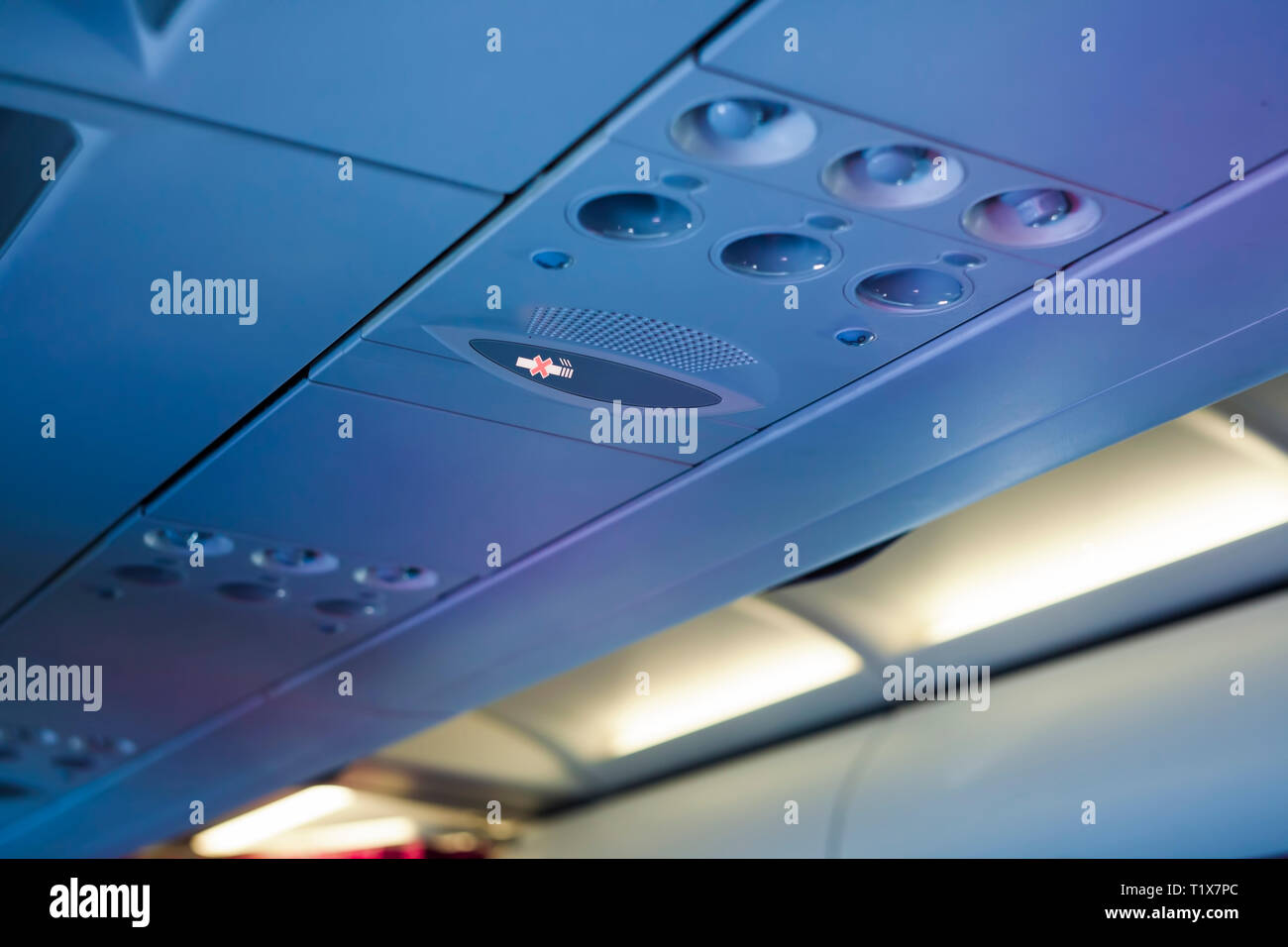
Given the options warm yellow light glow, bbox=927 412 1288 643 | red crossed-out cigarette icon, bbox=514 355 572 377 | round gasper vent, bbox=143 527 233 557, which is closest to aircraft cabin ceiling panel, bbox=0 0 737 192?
red crossed-out cigarette icon, bbox=514 355 572 377

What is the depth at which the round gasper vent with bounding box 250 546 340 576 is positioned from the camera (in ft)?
12.5

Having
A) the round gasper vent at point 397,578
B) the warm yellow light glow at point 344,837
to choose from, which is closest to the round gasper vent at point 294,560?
the round gasper vent at point 397,578

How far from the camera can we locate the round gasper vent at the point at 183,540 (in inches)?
143

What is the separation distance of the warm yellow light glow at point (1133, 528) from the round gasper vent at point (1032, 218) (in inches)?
86.3

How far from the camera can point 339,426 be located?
3.01 m

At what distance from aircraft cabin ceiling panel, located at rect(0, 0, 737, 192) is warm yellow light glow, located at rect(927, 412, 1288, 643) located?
9.90 ft

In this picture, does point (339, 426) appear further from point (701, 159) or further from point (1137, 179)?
point (1137, 179)

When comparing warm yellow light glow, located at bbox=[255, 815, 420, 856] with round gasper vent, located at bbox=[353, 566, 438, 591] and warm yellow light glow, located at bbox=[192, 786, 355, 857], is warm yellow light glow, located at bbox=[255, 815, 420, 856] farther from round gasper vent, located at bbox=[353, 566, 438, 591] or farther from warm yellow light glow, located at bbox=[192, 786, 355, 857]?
round gasper vent, located at bbox=[353, 566, 438, 591]

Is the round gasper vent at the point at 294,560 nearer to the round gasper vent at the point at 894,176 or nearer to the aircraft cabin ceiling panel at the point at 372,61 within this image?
the aircraft cabin ceiling panel at the point at 372,61

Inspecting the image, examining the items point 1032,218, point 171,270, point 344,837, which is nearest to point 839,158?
point 1032,218
